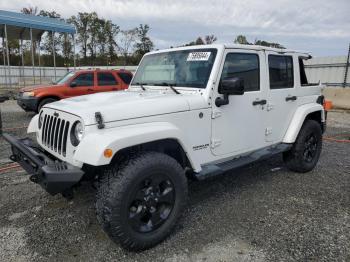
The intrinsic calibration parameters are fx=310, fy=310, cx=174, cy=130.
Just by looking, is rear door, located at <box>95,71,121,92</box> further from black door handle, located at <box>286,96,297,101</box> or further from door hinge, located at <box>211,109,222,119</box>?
door hinge, located at <box>211,109,222,119</box>

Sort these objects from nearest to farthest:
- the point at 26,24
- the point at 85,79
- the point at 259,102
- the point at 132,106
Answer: the point at 132,106
the point at 259,102
the point at 85,79
the point at 26,24

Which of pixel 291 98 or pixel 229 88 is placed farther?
pixel 291 98

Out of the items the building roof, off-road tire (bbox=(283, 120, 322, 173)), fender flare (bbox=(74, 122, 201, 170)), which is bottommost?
off-road tire (bbox=(283, 120, 322, 173))

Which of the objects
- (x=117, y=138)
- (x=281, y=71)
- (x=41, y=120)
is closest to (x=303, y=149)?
(x=281, y=71)

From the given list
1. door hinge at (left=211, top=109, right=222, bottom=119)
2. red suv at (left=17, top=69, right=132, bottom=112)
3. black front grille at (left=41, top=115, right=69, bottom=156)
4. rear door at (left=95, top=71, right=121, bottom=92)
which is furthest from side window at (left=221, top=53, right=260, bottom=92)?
rear door at (left=95, top=71, right=121, bottom=92)

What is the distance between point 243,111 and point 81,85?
26.2ft

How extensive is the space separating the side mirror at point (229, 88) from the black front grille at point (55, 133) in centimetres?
164

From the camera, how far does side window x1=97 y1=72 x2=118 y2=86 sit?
10781 mm

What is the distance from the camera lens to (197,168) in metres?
3.32

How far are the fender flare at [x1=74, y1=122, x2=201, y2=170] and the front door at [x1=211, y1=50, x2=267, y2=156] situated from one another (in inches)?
29.7

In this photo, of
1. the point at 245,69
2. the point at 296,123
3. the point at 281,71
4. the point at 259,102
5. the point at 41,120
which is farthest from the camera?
the point at 296,123

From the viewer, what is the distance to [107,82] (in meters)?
10.9

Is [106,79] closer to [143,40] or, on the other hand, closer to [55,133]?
[55,133]

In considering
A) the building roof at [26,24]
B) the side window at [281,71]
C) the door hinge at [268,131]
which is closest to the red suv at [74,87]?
the side window at [281,71]
